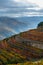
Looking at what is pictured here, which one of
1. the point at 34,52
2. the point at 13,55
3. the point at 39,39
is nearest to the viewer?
the point at 13,55

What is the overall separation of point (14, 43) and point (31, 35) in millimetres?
23649

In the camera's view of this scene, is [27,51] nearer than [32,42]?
Yes

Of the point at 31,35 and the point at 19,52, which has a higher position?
the point at 31,35

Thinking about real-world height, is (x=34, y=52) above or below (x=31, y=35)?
below

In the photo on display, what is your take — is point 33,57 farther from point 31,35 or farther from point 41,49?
point 31,35

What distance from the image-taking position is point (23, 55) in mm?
102062

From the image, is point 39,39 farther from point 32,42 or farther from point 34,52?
point 34,52

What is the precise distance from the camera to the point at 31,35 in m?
139

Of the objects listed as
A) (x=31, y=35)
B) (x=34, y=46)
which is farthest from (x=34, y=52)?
(x=31, y=35)

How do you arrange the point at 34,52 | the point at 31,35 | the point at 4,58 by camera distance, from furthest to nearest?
the point at 31,35, the point at 34,52, the point at 4,58

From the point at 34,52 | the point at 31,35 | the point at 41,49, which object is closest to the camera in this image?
the point at 34,52

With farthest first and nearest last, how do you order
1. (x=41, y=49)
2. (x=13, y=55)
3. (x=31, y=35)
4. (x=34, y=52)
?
(x=31, y=35) → (x=41, y=49) → (x=34, y=52) → (x=13, y=55)

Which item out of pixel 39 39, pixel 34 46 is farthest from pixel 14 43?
pixel 39 39

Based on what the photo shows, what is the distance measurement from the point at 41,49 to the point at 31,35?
935 inches
